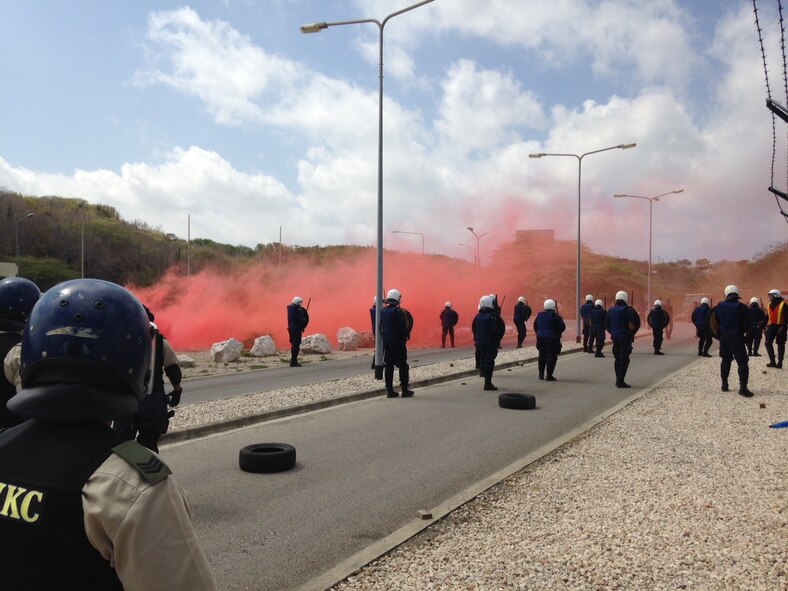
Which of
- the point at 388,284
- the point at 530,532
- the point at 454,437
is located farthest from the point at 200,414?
the point at 388,284

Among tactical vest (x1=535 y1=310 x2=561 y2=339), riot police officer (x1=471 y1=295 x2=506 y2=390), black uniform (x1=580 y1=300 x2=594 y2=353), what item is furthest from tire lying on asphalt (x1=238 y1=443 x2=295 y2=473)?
black uniform (x1=580 y1=300 x2=594 y2=353)

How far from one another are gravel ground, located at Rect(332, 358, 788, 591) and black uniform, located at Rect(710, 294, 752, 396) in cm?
381

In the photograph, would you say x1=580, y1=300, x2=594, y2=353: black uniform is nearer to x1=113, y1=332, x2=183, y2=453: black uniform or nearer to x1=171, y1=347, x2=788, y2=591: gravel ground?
x1=171, y1=347, x2=788, y2=591: gravel ground

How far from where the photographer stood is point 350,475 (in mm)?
6051

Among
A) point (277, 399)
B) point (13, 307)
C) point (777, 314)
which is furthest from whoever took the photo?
point (777, 314)

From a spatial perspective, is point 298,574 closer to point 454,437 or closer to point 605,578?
point 605,578

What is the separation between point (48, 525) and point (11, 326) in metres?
→ 2.86

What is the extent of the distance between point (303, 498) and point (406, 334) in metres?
5.95

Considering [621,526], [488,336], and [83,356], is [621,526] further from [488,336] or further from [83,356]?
[488,336]

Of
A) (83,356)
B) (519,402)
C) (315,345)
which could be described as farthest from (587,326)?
(83,356)

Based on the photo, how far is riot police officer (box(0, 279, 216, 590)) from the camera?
1267 mm

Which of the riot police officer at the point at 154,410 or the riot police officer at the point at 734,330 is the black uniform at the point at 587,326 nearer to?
the riot police officer at the point at 734,330

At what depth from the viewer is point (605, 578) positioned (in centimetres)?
362

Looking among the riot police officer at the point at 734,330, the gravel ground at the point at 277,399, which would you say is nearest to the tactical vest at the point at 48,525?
the gravel ground at the point at 277,399
